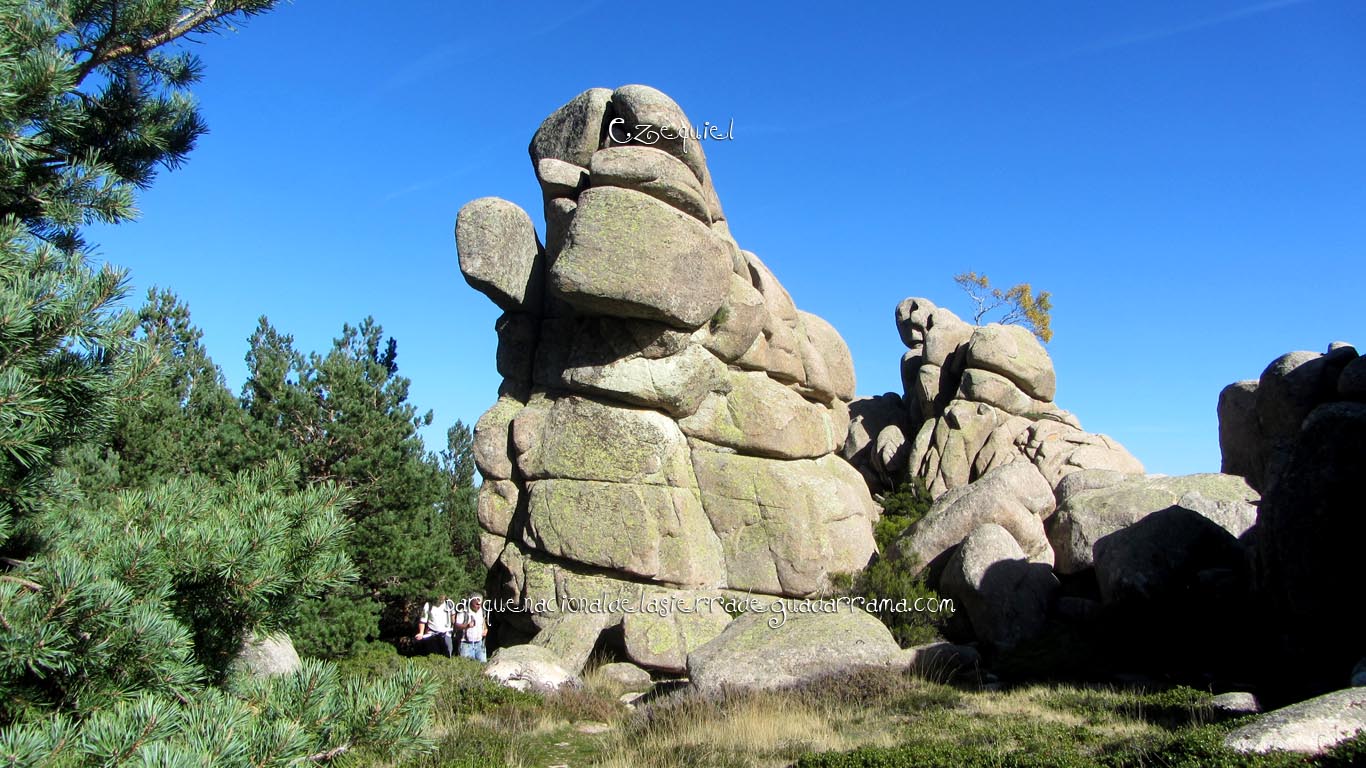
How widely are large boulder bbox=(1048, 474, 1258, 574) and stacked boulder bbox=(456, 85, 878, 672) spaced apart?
13.8 ft

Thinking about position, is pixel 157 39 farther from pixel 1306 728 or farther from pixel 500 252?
pixel 500 252

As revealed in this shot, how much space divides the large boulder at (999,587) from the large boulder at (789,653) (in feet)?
12.4

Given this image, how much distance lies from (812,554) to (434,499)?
8.16 m

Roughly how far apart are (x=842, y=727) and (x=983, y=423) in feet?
56.9

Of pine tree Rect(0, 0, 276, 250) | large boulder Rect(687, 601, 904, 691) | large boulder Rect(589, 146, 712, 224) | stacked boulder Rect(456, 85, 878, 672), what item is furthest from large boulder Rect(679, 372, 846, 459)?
pine tree Rect(0, 0, 276, 250)

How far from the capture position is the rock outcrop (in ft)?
89.0

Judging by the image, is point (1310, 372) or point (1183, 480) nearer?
point (1310, 372)

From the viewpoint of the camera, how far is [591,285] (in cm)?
1847

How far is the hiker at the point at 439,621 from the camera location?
1981 cm

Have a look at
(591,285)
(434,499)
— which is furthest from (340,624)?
(591,285)

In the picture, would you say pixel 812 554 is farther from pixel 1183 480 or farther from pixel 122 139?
pixel 122 139

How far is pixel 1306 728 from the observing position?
840 cm

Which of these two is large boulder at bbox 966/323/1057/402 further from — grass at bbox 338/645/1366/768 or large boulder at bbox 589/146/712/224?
grass at bbox 338/645/1366/768

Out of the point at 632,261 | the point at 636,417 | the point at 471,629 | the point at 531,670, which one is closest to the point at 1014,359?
the point at 636,417
